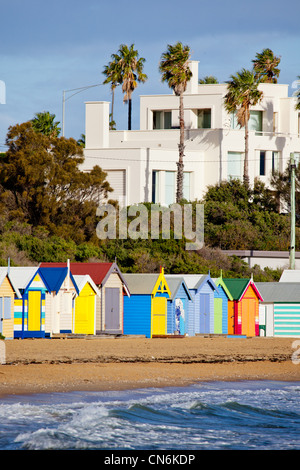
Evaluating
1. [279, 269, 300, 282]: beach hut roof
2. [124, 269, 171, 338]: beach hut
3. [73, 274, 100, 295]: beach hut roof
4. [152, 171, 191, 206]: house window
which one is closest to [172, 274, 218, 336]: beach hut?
[124, 269, 171, 338]: beach hut

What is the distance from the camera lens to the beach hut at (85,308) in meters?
33.3

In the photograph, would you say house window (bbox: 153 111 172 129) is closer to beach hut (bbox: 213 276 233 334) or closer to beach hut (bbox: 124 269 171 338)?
beach hut (bbox: 213 276 233 334)

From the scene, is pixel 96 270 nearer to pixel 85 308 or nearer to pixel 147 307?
pixel 85 308

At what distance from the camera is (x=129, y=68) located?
72062 mm

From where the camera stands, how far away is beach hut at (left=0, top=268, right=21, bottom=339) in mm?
30141

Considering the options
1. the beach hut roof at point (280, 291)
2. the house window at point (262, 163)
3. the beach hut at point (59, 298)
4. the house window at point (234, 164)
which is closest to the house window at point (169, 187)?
the house window at point (234, 164)

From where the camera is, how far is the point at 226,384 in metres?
23.2

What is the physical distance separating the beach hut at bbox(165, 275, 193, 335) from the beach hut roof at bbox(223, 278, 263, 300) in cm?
265

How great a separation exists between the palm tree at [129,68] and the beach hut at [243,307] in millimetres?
36882

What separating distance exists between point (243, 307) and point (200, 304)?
2.38 m

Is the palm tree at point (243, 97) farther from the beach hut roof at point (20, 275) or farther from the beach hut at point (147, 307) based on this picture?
the beach hut roof at point (20, 275)

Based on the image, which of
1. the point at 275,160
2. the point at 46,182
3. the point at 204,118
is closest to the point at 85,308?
the point at 46,182
